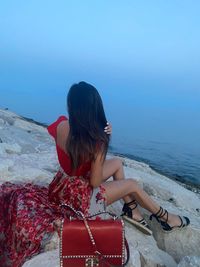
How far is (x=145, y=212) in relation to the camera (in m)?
6.67

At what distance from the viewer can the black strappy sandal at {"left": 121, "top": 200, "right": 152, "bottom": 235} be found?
19.5 ft

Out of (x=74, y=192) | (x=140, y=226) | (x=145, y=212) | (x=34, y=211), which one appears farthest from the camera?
(x=145, y=212)

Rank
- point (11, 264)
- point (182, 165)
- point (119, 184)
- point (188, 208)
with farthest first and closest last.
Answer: point (182, 165) → point (188, 208) → point (119, 184) → point (11, 264)

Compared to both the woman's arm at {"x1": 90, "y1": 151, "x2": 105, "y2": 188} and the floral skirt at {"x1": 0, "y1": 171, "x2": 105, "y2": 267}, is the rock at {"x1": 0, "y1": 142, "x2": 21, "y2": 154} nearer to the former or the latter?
the floral skirt at {"x1": 0, "y1": 171, "x2": 105, "y2": 267}

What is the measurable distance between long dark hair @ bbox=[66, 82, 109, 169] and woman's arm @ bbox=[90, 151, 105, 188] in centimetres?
5

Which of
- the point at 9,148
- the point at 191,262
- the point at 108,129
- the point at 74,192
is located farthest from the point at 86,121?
the point at 9,148

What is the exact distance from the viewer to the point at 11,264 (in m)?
5.51

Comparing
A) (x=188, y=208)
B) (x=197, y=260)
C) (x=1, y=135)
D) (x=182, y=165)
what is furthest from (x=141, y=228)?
(x=182, y=165)

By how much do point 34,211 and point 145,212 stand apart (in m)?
1.90

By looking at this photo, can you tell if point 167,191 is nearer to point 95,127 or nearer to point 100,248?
point 95,127

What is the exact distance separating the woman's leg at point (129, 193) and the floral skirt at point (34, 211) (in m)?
0.15

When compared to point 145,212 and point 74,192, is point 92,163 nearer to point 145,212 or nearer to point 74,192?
point 74,192

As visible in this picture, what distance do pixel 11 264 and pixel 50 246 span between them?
2.40 ft

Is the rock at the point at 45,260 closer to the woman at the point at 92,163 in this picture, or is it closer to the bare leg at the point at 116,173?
the woman at the point at 92,163
